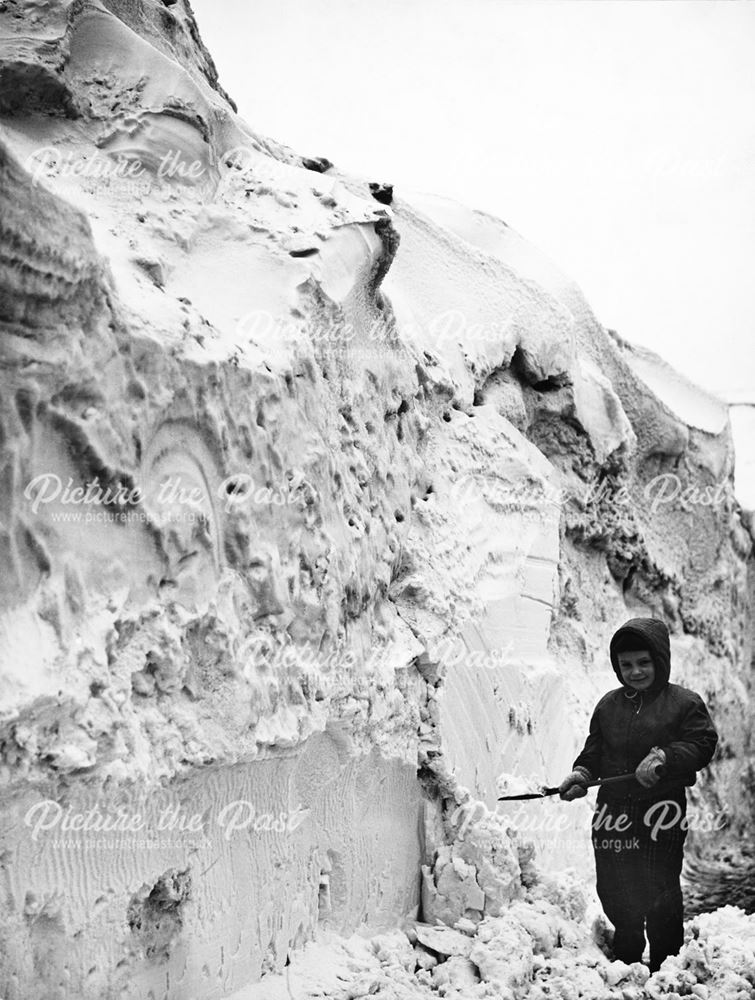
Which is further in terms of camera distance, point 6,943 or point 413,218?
point 413,218

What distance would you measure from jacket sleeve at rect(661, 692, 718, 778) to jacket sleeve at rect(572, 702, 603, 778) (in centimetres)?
28

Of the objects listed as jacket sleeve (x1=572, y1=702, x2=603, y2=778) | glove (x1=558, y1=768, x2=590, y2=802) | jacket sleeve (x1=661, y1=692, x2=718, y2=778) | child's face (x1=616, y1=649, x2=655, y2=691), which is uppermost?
child's face (x1=616, y1=649, x2=655, y2=691)

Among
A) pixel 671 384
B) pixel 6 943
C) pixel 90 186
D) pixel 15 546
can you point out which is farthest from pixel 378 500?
pixel 671 384

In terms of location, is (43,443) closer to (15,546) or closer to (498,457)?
(15,546)

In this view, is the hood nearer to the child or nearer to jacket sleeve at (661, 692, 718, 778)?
the child

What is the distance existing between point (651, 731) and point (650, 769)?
0.49 feet

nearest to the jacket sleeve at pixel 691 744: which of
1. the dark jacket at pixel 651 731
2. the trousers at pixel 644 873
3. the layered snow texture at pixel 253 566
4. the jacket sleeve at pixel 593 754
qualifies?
the dark jacket at pixel 651 731

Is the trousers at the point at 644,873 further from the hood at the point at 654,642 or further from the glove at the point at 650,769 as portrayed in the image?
the hood at the point at 654,642

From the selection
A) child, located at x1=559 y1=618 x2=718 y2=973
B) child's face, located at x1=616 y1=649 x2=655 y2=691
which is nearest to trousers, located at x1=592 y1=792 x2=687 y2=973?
child, located at x1=559 y1=618 x2=718 y2=973

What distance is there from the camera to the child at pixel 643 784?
4.10m

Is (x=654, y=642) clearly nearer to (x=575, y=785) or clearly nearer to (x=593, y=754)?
(x=593, y=754)

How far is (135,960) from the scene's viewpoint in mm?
3102

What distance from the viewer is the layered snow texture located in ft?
9.68

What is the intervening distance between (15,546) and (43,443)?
1.02 feet
